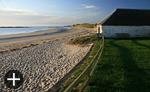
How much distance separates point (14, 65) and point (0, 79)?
5091 mm

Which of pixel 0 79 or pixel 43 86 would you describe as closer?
pixel 43 86

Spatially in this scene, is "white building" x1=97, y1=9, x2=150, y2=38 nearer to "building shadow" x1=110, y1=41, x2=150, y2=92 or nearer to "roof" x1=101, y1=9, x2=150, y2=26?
"roof" x1=101, y1=9, x2=150, y2=26

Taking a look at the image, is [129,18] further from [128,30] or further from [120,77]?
[120,77]

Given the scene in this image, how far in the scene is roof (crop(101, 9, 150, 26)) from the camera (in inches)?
1583

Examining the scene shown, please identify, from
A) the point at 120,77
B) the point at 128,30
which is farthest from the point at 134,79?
the point at 128,30

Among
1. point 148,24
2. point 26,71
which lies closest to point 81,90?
point 26,71

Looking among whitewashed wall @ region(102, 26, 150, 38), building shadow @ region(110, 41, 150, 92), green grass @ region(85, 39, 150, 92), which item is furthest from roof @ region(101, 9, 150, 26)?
building shadow @ region(110, 41, 150, 92)

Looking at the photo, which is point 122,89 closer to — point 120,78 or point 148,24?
point 120,78

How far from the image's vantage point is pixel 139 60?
54.5ft

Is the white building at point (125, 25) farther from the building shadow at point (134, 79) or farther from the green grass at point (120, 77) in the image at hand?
the building shadow at point (134, 79)

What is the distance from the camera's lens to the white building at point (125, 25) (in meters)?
39.0

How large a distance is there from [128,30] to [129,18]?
118 inches

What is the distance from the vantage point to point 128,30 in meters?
39.7

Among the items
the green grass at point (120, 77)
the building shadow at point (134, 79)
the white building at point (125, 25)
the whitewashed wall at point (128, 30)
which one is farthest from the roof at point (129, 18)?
the building shadow at point (134, 79)
